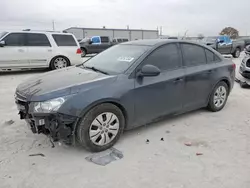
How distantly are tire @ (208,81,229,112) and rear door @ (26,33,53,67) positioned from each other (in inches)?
301

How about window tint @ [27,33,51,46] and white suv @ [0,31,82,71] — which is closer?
white suv @ [0,31,82,71]

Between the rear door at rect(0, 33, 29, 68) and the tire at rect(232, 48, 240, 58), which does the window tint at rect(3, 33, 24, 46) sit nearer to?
the rear door at rect(0, 33, 29, 68)

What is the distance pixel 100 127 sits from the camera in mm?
3584

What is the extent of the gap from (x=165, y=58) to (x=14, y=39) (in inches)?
308

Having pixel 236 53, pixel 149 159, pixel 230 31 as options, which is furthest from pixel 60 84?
pixel 230 31

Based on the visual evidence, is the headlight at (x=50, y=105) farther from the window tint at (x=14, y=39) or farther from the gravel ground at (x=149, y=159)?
the window tint at (x=14, y=39)

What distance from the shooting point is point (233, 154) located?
3541 millimetres

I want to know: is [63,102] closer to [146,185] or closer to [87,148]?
[87,148]

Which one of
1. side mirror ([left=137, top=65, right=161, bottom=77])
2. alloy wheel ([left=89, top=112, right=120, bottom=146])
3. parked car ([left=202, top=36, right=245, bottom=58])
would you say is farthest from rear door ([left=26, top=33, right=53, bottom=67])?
parked car ([left=202, top=36, right=245, bottom=58])

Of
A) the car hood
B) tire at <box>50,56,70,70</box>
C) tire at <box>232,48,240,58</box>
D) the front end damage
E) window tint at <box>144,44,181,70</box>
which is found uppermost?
window tint at <box>144,44,181,70</box>

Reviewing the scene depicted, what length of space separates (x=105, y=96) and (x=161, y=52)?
1426 millimetres

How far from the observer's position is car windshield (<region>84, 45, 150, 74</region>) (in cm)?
406

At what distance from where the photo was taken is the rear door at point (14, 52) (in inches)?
397

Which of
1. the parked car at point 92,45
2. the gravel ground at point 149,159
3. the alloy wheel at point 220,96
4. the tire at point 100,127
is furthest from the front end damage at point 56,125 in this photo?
the parked car at point 92,45
